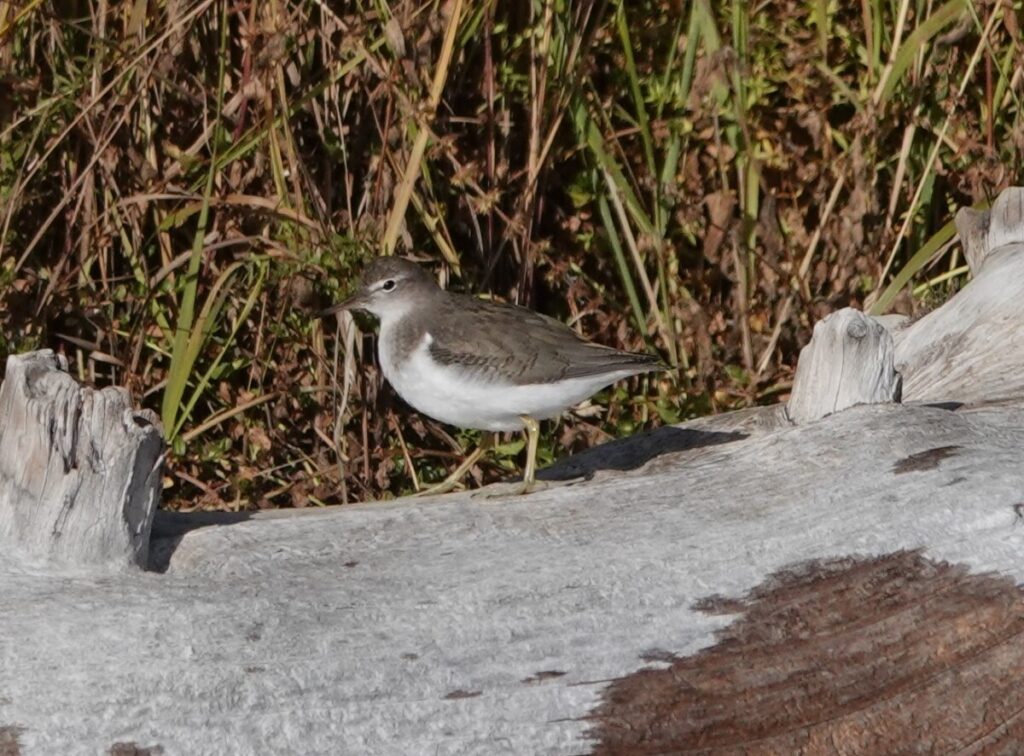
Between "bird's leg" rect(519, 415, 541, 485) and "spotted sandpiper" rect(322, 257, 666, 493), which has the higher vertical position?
"spotted sandpiper" rect(322, 257, 666, 493)

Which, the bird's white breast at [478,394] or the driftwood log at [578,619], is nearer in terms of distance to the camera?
the driftwood log at [578,619]

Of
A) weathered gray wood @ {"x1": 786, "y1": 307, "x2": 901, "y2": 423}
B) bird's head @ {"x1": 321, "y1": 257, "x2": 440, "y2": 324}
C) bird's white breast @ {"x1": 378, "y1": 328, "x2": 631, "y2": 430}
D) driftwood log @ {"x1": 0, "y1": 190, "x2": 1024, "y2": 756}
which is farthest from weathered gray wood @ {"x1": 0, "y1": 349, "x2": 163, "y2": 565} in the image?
weathered gray wood @ {"x1": 786, "y1": 307, "x2": 901, "y2": 423}

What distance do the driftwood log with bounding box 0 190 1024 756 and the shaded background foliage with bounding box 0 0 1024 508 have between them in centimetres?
181

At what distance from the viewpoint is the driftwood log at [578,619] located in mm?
3049

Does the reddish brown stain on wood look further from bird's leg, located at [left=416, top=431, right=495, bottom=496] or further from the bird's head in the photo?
the bird's head

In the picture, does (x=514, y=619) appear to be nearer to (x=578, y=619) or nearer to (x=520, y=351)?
(x=578, y=619)

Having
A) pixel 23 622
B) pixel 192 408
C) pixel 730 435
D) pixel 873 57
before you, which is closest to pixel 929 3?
pixel 873 57

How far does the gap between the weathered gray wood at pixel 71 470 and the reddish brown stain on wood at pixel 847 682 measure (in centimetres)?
116

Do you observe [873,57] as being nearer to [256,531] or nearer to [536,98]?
[536,98]

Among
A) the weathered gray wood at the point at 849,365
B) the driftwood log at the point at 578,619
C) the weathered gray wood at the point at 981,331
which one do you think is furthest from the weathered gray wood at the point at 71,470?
the weathered gray wood at the point at 981,331

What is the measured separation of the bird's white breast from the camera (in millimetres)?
4629

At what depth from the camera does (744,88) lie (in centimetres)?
575

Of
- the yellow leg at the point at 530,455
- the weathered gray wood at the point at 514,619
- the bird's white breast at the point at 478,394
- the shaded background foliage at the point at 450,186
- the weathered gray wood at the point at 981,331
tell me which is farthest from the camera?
the shaded background foliage at the point at 450,186

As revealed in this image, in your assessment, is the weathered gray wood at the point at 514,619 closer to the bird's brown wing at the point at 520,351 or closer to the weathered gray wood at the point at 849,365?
the weathered gray wood at the point at 849,365
